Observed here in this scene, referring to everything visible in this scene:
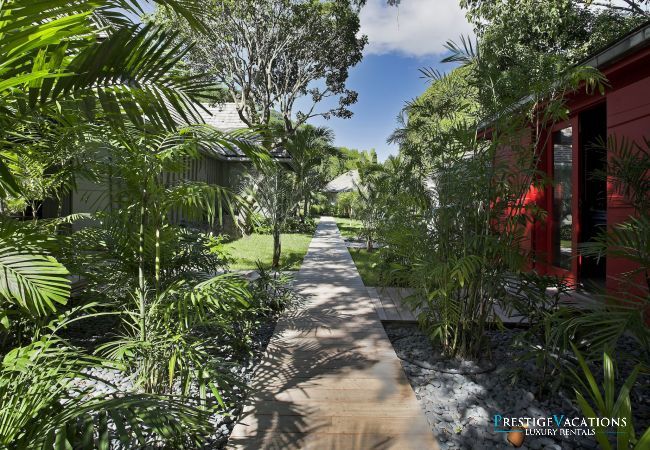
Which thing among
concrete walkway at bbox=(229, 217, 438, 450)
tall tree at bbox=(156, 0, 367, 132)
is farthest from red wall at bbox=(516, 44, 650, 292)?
tall tree at bbox=(156, 0, 367, 132)

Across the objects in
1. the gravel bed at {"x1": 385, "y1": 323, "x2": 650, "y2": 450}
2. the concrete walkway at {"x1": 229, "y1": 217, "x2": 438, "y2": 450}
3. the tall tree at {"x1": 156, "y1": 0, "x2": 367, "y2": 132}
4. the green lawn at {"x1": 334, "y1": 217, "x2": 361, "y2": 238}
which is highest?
the tall tree at {"x1": 156, "y1": 0, "x2": 367, "y2": 132}

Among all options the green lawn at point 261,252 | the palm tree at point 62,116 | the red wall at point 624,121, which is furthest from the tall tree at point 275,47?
the palm tree at point 62,116

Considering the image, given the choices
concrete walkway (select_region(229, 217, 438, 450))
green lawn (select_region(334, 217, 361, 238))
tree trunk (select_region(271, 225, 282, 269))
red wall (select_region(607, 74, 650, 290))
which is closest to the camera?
concrete walkway (select_region(229, 217, 438, 450))

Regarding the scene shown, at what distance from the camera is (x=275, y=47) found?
45.1 ft

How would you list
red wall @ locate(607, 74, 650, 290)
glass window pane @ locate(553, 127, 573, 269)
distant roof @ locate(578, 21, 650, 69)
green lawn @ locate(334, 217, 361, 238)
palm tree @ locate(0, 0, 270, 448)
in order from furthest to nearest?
1. green lawn @ locate(334, 217, 361, 238)
2. glass window pane @ locate(553, 127, 573, 269)
3. red wall @ locate(607, 74, 650, 290)
4. distant roof @ locate(578, 21, 650, 69)
5. palm tree @ locate(0, 0, 270, 448)

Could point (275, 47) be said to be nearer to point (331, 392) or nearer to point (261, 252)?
point (261, 252)

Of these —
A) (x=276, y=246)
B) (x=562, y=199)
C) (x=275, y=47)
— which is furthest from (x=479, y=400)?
(x=275, y=47)

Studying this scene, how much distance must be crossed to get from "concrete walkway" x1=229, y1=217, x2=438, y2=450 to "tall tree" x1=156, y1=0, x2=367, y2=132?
1031 centimetres

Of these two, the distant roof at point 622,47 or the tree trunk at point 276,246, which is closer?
the distant roof at point 622,47

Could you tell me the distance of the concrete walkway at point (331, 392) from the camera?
2406 mm

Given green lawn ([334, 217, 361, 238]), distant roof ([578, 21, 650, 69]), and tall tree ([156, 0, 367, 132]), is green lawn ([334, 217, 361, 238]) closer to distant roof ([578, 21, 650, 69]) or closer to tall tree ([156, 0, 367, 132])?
tall tree ([156, 0, 367, 132])

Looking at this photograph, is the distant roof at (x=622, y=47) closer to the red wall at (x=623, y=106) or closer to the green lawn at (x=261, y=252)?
the red wall at (x=623, y=106)

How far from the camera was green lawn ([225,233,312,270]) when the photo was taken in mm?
8828

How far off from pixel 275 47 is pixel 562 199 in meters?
11.1
